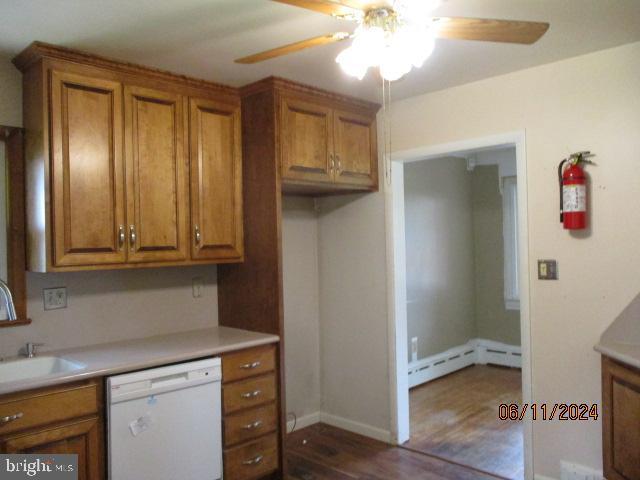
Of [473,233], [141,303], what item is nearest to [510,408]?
[473,233]

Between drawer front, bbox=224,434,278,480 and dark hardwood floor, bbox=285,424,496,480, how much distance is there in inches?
8.6

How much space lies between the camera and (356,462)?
3133 mm

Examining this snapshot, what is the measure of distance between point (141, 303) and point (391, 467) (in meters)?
1.76

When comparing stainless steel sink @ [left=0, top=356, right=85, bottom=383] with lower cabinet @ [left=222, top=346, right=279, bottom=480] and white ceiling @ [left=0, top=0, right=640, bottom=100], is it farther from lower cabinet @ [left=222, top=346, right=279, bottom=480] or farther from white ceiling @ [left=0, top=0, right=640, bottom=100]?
white ceiling @ [left=0, top=0, right=640, bottom=100]

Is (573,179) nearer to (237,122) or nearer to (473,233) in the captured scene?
(237,122)

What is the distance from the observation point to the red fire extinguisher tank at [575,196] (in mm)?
2488

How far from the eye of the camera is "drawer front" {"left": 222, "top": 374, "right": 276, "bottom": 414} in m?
2.63

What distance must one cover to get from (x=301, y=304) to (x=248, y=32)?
2.04 meters

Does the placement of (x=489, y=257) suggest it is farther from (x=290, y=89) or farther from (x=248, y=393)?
A: (x=248, y=393)

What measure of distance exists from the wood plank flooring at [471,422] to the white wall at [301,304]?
832 millimetres

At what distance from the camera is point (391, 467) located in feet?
10.0

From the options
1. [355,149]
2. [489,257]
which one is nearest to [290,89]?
[355,149]

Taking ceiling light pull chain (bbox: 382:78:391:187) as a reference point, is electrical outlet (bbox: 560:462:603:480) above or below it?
below
